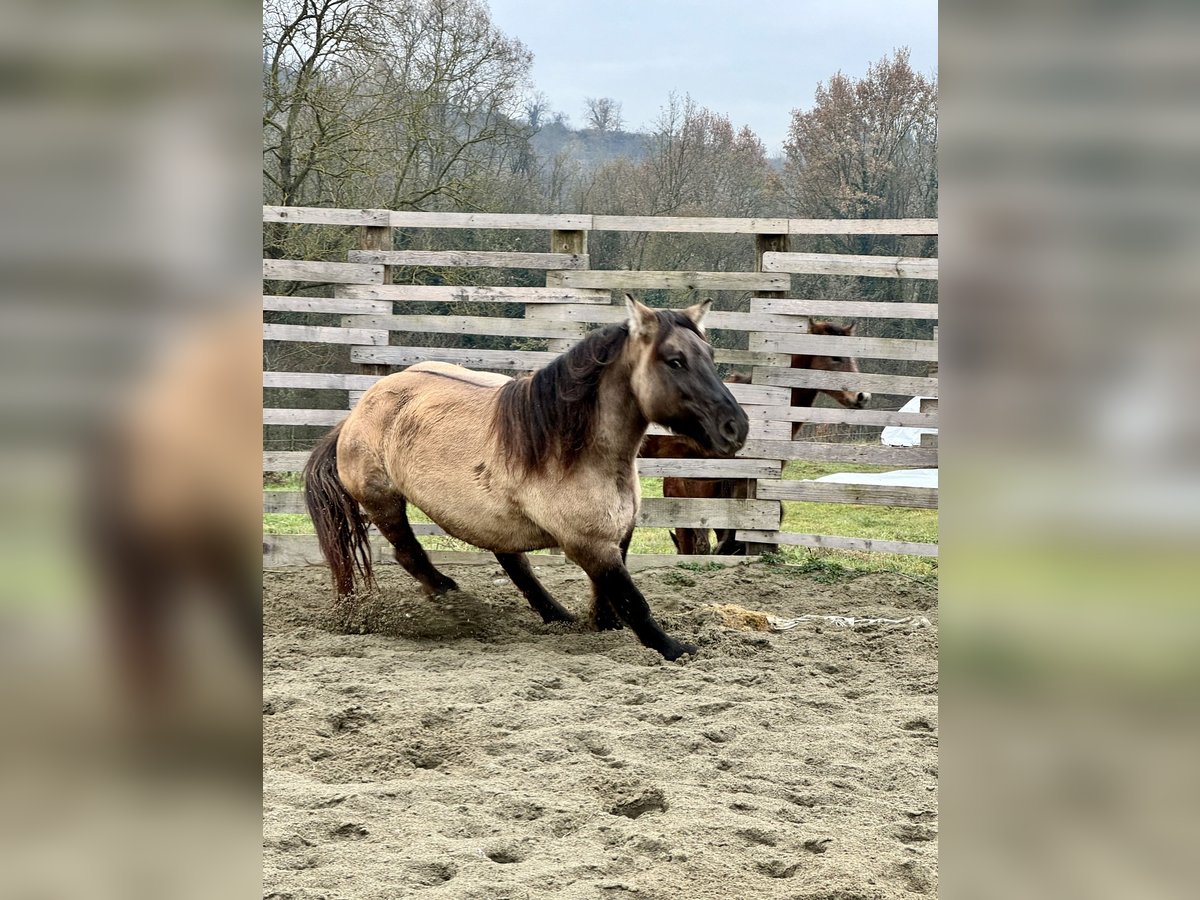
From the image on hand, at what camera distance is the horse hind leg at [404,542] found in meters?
4.95

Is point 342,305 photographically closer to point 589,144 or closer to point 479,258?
point 479,258

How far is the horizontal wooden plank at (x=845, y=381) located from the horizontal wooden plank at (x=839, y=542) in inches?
39.0

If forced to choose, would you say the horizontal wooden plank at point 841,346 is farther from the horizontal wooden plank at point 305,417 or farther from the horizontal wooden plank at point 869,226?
the horizontal wooden plank at point 305,417

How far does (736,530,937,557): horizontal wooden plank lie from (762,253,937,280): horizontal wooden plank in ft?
5.70

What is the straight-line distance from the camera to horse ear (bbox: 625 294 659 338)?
4.16m

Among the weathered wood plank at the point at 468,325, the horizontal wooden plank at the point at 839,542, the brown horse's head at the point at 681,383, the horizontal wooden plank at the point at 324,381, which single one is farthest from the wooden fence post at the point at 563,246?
the brown horse's head at the point at 681,383

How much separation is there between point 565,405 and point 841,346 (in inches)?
109

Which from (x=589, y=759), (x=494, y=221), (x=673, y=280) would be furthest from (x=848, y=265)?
(x=589, y=759)

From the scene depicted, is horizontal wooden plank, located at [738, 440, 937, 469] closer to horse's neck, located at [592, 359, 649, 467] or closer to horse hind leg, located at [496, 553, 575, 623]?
horse hind leg, located at [496, 553, 575, 623]

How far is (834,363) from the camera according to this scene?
6895 millimetres
